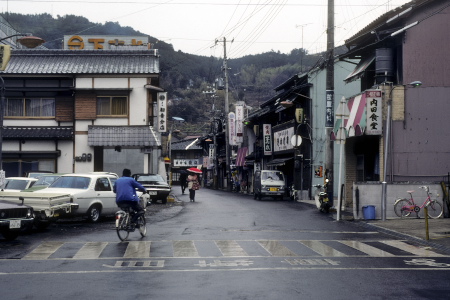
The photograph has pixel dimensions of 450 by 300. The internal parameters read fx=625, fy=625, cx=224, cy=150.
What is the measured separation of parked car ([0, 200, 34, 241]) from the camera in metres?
15.5

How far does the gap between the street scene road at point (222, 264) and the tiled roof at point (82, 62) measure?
1832 cm

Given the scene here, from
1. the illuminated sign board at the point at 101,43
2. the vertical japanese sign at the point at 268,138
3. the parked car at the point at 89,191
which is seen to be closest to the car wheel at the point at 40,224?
the parked car at the point at 89,191

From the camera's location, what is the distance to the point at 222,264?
11945 mm

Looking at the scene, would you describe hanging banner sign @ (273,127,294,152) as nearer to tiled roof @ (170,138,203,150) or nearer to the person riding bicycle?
Answer: the person riding bicycle

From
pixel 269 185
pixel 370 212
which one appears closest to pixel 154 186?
pixel 269 185

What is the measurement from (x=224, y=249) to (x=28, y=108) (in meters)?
26.2

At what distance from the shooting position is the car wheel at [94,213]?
69.3 ft

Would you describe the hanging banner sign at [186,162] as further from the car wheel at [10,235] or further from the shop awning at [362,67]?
the car wheel at [10,235]

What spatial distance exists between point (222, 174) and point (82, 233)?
66.5 metres

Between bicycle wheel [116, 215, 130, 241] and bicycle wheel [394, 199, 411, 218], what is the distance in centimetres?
1120

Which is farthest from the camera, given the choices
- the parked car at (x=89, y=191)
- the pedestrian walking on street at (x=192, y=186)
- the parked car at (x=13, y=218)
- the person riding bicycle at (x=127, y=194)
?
the pedestrian walking on street at (x=192, y=186)

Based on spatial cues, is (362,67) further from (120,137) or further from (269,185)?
(120,137)

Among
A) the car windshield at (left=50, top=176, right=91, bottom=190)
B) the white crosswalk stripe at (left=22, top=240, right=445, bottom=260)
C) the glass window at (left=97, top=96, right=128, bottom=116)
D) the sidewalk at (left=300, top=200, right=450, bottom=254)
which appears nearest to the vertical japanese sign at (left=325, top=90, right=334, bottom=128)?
the sidewalk at (left=300, top=200, right=450, bottom=254)

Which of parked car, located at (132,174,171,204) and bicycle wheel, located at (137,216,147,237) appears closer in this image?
bicycle wheel, located at (137,216,147,237)
